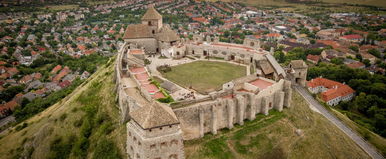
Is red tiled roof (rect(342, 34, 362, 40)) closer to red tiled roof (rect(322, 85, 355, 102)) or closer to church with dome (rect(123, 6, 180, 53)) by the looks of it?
red tiled roof (rect(322, 85, 355, 102))

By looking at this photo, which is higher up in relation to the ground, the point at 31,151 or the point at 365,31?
the point at 365,31

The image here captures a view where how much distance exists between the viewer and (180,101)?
3384 cm

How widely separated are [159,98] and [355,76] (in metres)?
72.2

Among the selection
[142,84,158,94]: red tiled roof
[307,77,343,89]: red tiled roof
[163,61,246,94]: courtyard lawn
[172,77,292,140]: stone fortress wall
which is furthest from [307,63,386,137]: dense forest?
[142,84,158,94]: red tiled roof

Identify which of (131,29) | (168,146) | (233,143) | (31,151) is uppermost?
(131,29)

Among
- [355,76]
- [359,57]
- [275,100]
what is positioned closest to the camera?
[275,100]

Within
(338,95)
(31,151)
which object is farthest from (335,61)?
(31,151)

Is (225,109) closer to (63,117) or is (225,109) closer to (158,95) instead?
(158,95)

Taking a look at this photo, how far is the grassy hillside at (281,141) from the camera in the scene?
3413cm

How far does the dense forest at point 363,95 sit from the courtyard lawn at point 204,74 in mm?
33087

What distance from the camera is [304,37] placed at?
143 m

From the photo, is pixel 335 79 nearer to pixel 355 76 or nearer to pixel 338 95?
pixel 355 76

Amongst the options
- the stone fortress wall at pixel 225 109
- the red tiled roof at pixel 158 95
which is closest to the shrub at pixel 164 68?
the red tiled roof at pixel 158 95

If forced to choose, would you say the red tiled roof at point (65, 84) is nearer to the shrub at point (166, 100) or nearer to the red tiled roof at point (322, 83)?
the shrub at point (166, 100)
